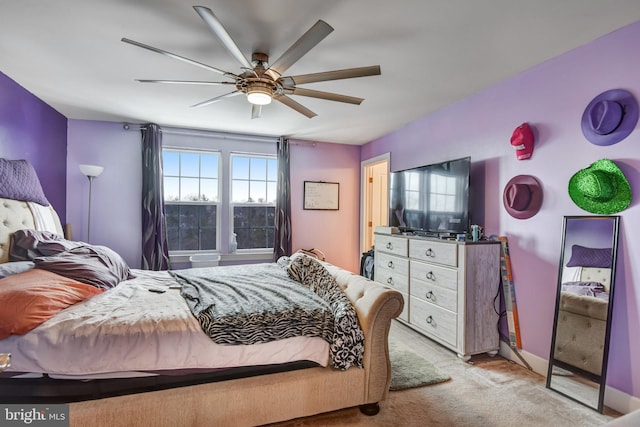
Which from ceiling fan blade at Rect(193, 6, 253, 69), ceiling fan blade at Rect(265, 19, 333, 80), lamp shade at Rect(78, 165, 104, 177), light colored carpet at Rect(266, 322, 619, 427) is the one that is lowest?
light colored carpet at Rect(266, 322, 619, 427)

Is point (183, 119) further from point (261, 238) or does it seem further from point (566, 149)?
point (566, 149)

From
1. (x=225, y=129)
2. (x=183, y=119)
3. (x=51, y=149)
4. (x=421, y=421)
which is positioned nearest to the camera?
(x=421, y=421)

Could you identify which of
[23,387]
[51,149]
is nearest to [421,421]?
[23,387]

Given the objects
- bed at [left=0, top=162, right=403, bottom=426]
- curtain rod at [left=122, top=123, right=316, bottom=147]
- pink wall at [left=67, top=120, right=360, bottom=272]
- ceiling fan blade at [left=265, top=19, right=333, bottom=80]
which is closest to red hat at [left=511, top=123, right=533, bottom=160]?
bed at [left=0, top=162, right=403, bottom=426]

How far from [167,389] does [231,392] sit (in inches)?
12.9

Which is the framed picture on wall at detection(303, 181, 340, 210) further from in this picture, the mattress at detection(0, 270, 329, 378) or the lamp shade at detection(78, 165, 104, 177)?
the mattress at detection(0, 270, 329, 378)

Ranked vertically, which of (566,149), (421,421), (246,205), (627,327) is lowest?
(421,421)

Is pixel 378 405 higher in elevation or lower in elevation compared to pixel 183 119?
lower

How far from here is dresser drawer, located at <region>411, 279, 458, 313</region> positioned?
2668 mm

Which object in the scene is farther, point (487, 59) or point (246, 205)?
point (246, 205)

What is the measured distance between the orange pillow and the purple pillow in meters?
1.00

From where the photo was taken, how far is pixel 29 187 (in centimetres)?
254

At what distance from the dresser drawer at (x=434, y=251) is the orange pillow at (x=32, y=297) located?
2706 millimetres

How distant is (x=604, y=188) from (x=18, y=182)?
13.9 ft
